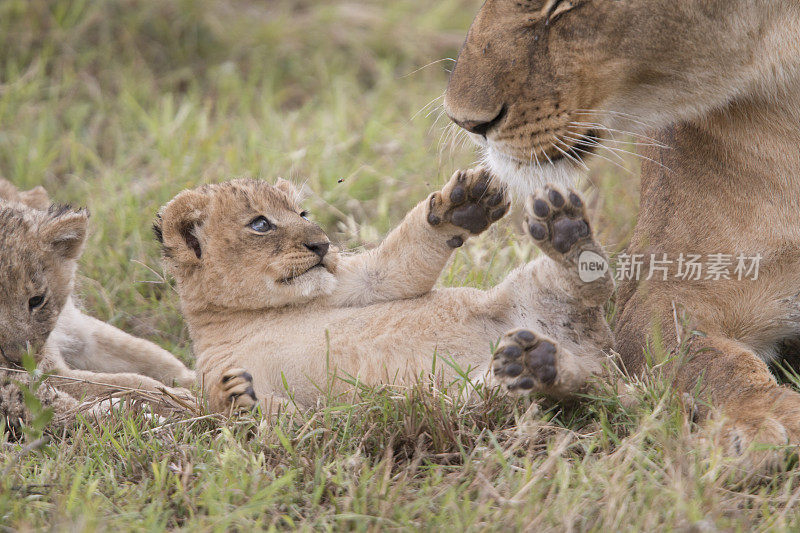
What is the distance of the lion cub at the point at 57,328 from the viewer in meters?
3.46

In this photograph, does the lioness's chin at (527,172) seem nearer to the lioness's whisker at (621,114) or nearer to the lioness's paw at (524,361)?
the lioness's whisker at (621,114)

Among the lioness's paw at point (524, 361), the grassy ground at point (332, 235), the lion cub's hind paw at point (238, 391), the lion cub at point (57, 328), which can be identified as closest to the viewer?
the grassy ground at point (332, 235)

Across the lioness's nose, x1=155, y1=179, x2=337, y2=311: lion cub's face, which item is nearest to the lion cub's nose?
x1=155, y1=179, x2=337, y2=311: lion cub's face

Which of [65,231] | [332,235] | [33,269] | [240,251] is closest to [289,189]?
[240,251]

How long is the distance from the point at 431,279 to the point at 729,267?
1.01 metres

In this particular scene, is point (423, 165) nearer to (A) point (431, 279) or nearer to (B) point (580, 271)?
(A) point (431, 279)

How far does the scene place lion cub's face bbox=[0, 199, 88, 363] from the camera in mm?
3469

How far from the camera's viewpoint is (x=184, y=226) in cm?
344

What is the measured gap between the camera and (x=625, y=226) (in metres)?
4.71

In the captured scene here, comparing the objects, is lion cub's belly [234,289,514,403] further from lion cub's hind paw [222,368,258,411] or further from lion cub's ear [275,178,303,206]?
lion cub's ear [275,178,303,206]

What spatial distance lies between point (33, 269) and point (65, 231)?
0.23 meters

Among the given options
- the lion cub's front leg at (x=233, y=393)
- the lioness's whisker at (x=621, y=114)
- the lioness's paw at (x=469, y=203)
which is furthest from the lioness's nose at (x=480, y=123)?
the lion cub's front leg at (x=233, y=393)

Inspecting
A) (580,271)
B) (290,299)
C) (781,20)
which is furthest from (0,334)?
(781,20)

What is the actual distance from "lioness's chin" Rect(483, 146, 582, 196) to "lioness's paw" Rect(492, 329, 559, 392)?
0.60 metres
